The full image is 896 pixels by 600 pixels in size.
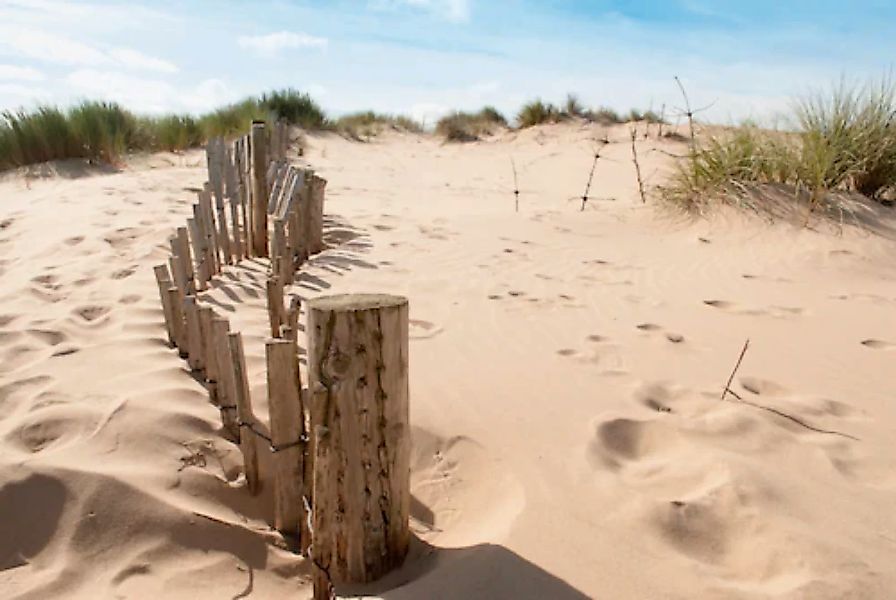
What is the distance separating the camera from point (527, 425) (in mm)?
2531

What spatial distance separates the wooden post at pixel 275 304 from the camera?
2865 mm

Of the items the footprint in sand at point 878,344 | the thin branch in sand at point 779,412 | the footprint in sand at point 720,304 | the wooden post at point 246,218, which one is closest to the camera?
the thin branch in sand at point 779,412

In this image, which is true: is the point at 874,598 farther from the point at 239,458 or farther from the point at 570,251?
the point at 570,251

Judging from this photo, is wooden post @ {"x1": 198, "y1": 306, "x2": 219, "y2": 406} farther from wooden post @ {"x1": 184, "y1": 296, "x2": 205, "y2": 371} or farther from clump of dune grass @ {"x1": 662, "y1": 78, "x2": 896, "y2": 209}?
clump of dune grass @ {"x1": 662, "y1": 78, "x2": 896, "y2": 209}

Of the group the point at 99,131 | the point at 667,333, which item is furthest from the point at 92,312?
the point at 99,131

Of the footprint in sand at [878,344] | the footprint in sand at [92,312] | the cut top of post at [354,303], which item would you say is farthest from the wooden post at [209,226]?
the footprint in sand at [878,344]

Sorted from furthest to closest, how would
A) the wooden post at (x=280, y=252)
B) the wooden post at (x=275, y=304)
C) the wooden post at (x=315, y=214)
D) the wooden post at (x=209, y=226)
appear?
the wooden post at (x=315, y=214) < the wooden post at (x=209, y=226) < the wooden post at (x=280, y=252) < the wooden post at (x=275, y=304)

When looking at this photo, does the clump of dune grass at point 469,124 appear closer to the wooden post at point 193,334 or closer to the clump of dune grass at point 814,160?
the clump of dune grass at point 814,160

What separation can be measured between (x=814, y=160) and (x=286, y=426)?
539 cm

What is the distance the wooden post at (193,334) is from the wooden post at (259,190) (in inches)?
72.0

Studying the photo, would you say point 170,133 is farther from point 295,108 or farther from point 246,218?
point 246,218

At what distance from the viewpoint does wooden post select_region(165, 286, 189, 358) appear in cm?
296

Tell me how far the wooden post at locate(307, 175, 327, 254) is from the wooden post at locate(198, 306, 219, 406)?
2.33 m

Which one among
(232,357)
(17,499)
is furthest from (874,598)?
(17,499)
